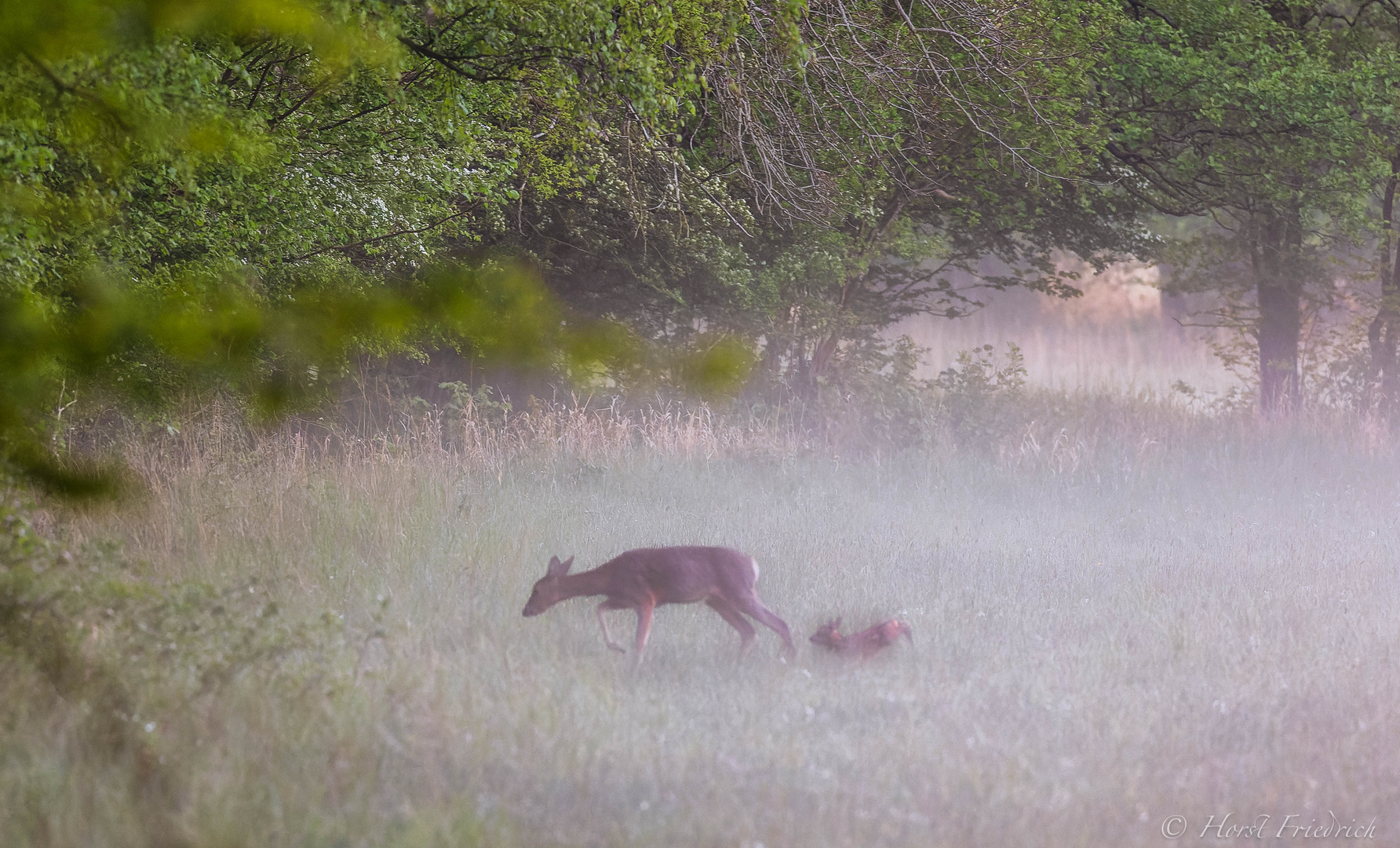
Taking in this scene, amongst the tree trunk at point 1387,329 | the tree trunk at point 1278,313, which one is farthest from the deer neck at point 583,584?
the tree trunk at point 1387,329

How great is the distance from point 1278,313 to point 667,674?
12552 mm

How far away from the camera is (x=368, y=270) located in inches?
431

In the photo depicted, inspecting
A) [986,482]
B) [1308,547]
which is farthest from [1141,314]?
[1308,547]

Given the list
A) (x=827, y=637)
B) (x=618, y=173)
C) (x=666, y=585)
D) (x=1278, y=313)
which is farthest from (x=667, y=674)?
(x=1278, y=313)

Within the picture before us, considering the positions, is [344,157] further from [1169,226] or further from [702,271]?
[1169,226]

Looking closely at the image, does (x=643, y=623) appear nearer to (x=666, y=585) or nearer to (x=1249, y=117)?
(x=666, y=585)

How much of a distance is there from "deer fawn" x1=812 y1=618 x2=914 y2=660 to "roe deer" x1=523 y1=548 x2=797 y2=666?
0.69ft

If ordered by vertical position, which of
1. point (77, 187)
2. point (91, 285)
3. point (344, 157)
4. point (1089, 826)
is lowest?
point (1089, 826)

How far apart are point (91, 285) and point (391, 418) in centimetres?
694

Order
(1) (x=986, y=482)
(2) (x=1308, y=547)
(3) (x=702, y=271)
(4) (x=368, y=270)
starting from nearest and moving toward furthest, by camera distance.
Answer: (2) (x=1308, y=547) < (4) (x=368, y=270) < (1) (x=986, y=482) < (3) (x=702, y=271)

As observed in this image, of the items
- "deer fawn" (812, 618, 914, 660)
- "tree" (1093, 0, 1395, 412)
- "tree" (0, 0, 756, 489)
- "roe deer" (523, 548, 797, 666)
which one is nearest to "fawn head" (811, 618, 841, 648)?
"deer fawn" (812, 618, 914, 660)

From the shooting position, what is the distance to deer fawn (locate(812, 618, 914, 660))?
20.1 feet

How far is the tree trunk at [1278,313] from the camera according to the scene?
14766mm

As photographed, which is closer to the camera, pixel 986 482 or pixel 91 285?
pixel 91 285
